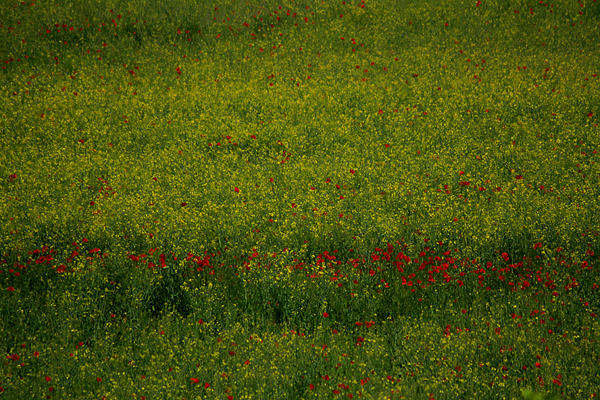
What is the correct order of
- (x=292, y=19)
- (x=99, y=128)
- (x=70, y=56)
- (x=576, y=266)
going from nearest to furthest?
(x=576, y=266) < (x=99, y=128) < (x=70, y=56) < (x=292, y=19)

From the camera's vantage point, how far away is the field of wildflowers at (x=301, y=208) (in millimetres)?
4000

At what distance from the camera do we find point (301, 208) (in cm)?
674

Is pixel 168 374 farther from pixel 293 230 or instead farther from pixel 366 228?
pixel 366 228

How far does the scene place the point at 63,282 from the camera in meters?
5.19

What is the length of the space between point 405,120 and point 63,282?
642 cm

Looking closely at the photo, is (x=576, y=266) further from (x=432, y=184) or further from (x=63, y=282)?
(x=63, y=282)

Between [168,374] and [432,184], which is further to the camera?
[432,184]

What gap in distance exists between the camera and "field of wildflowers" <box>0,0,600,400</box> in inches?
157

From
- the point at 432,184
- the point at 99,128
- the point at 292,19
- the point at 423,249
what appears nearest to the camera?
the point at 423,249

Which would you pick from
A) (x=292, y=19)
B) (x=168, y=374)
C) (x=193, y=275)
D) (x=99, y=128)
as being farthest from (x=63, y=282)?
(x=292, y=19)

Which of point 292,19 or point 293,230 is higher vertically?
point 292,19

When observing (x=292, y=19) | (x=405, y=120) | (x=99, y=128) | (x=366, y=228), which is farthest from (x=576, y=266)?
(x=292, y=19)

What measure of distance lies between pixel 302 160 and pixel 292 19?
7.53 m

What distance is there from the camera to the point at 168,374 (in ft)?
12.8
